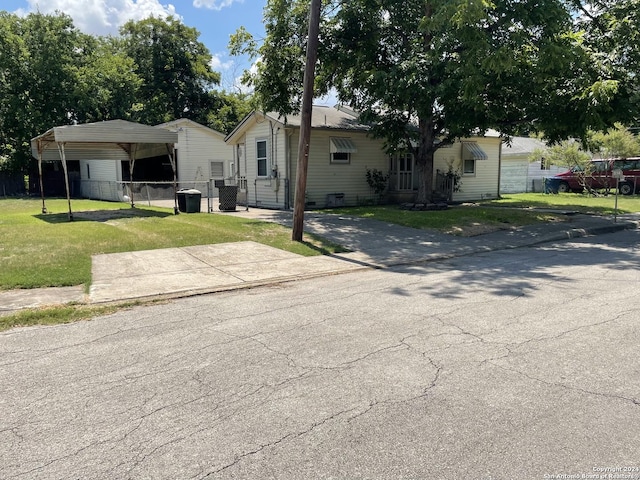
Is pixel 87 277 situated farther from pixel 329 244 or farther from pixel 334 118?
pixel 334 118

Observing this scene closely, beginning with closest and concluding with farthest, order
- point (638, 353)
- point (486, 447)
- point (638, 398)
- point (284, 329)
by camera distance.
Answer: point (486, 447), point (638, 398), point (638, 353), point (284, 329)

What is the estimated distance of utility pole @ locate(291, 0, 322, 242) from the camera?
988 cm

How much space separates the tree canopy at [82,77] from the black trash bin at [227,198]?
2027 cm

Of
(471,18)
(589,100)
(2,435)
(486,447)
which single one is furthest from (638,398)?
(589,100)

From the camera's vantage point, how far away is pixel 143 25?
43031mm

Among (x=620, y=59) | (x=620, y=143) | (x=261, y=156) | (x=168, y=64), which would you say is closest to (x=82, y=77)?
(x=168, y=64)

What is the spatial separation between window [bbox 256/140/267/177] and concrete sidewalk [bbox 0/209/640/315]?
633 centimetres

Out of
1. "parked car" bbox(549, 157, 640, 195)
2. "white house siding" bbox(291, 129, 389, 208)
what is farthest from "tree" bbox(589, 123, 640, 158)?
"white house siding" bbox(291, 129, 389, 208)

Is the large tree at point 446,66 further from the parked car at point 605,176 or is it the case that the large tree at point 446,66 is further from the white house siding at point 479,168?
the parked car at point 605,176

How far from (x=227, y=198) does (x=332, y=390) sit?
49.1ft

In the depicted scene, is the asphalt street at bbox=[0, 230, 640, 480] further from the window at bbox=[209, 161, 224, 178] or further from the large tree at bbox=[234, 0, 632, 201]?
the window at bbox=[209, 161, 224, 178]

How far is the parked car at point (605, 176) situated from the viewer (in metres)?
27.2

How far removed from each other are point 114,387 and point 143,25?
46721mm

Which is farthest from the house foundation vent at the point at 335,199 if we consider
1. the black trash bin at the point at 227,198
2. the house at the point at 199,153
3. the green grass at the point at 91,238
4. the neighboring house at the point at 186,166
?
the neighboring house at the point at 186,166
